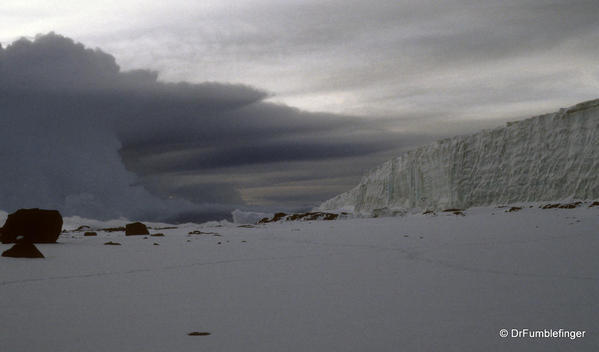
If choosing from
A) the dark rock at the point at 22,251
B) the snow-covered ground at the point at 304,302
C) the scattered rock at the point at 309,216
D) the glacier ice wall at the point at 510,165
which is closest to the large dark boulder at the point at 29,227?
the dark rock at the point at 22,251

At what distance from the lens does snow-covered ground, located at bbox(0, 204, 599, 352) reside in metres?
1.80

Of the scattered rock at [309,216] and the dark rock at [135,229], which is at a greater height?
the dark rock at [135,229]

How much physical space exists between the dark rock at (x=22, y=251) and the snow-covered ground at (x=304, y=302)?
0.13 m

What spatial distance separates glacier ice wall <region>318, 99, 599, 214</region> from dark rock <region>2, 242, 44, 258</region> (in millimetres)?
17723

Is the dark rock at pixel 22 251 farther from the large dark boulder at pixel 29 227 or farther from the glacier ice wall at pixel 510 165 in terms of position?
the glacier ice wall at pixel 510 165

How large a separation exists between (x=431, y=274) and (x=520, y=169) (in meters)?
24.2

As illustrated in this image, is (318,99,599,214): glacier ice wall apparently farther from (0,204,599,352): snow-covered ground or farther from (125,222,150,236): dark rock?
(0,204,599,352): snow-covered ground

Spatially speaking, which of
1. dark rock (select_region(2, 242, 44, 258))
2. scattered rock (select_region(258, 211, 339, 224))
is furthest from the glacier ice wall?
dark rock (select_region(2, 242, 44, 258))

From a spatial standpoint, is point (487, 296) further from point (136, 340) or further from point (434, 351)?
point (136, 340)

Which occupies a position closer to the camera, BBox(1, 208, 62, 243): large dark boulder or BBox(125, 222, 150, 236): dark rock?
BBox(1, 208, 62, 243): large dark boulder

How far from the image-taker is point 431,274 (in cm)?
324

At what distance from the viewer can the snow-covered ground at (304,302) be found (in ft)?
5.90

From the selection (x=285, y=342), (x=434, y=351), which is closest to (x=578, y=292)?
(x=434, y=351)

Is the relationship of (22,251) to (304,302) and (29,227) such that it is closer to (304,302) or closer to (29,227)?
(29,227)
